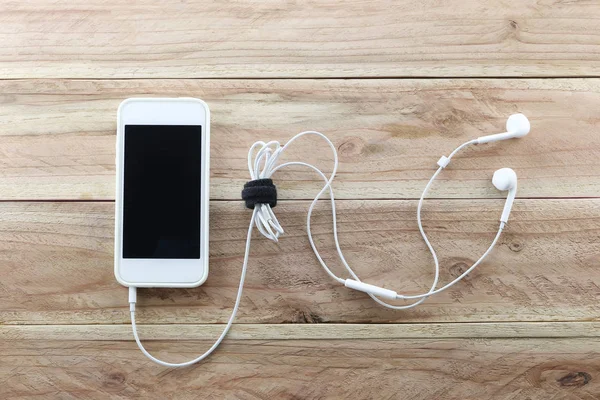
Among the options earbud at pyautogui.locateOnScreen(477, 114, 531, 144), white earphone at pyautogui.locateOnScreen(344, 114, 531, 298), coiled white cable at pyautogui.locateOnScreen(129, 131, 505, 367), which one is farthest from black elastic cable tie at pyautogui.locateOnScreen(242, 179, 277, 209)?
earbud at pyautogui.locateOnScreen(477, 114, 531, 144)

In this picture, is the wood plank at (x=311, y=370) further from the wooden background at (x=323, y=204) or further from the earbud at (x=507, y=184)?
the earbud at (x=507, y=184)

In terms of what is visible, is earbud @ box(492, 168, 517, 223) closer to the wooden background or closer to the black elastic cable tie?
the wooden background

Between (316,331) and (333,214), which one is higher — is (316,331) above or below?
below

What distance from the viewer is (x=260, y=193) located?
0.71 m

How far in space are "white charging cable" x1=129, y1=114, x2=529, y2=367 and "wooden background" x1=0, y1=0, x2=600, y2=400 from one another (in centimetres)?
1

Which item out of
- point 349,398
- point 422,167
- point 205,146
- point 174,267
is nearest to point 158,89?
point 205,146

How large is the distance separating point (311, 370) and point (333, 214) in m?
0.21

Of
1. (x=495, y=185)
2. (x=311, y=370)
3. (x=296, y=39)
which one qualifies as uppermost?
(x=296, y=39)

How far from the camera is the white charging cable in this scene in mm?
732

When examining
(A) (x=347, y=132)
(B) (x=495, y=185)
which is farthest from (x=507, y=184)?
(A) (x=347, y=132)

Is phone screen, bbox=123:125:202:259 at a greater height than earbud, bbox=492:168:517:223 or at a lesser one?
lesser

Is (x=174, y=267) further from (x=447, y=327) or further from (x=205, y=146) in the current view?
(x=447, y=327)

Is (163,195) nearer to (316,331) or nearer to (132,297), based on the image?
(132,297)

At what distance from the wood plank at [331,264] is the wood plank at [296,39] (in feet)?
0.63
